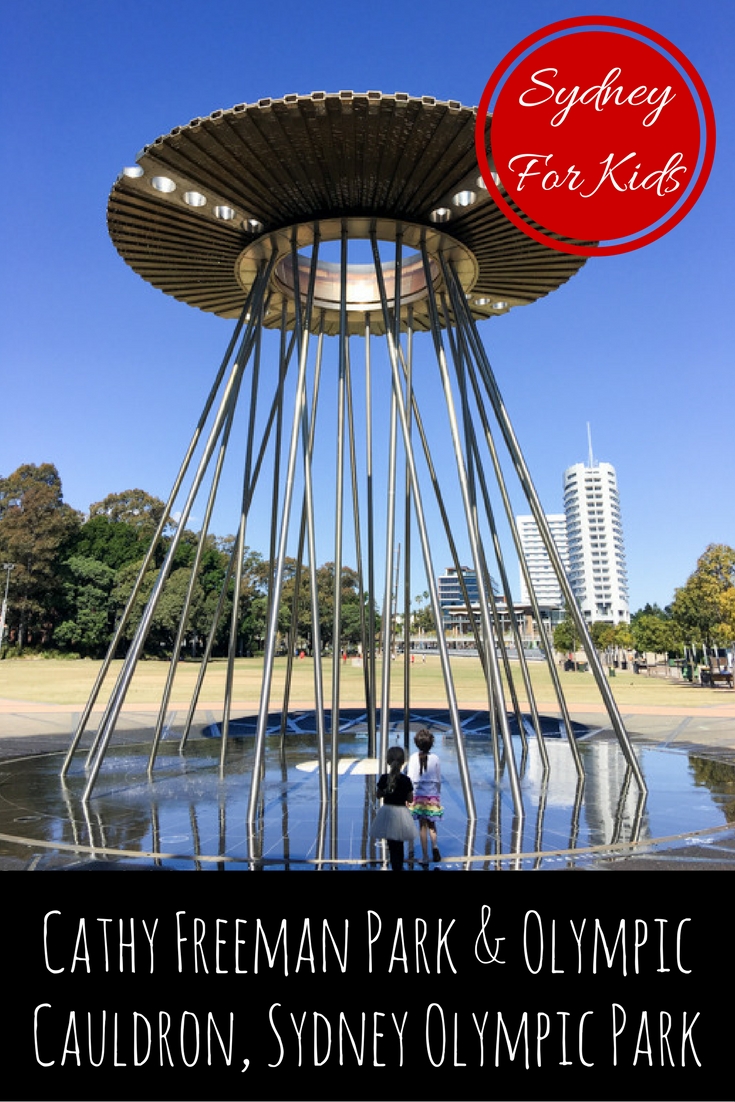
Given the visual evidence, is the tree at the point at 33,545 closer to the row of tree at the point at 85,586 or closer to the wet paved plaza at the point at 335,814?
the row of tree at the point at 85,586

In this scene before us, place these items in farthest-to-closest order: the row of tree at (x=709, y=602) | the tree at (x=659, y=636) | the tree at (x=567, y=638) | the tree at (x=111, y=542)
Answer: the tree at (x=567, y=638) < the tree at (x=111, y=542) < the tree at (x=659, y=636) < the row of tree at (x=709, y=602)

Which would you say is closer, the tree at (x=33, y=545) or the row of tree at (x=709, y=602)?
the row of tree at (x=709, y=602)

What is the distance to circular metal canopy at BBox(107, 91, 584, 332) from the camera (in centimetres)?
770

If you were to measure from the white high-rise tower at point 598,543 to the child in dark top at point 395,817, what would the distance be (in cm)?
18581

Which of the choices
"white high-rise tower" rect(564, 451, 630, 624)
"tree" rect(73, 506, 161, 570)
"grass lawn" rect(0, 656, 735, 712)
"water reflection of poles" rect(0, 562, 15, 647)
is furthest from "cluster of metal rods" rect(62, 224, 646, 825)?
"white high-rise tower" rect(564, 451, 630, 624)

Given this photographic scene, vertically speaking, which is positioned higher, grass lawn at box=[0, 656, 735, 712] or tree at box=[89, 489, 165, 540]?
tree at box=[89, 489, 165, 540]

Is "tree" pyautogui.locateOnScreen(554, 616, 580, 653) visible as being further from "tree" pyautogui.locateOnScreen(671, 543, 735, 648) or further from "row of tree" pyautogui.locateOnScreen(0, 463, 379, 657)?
"tree" pyautogui.locateOnScreen(671, 543, 735, 648)

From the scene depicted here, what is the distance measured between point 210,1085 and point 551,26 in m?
8.53

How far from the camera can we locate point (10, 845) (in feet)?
21.9

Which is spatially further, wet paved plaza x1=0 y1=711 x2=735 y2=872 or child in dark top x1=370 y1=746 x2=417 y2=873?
wet paved plaza x1=0 y1=711 x2=735 y2=872

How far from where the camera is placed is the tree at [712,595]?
35022mm

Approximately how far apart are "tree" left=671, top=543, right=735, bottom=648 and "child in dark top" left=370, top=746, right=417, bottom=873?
33355 millimetres

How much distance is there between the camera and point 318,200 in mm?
9367

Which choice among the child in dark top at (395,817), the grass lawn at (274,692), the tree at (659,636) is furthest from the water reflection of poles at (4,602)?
the child in dark top at (395,817)
